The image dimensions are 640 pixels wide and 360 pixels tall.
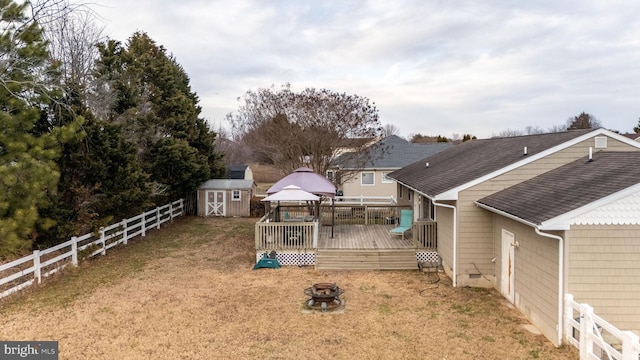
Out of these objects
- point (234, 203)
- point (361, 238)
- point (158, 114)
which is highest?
point (158, 114)

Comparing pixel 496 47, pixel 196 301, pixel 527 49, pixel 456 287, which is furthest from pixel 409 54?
pixel 196 301

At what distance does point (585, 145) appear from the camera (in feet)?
33.2

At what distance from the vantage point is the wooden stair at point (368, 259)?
41.6 feet

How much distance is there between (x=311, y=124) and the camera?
22516 millimetres

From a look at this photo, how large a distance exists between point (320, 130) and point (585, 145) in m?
14.4

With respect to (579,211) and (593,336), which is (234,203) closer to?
(579,211)

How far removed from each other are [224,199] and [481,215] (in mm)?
17796

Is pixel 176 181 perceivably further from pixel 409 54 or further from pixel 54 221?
Answer: pixel 409 54

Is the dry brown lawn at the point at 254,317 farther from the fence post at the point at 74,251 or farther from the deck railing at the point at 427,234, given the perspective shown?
the deck railing at the point at 427,234

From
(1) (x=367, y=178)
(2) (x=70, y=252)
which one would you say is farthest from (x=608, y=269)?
(1) (x=367, y=178)

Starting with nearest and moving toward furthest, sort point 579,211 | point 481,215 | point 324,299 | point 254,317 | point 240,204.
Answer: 1. point 579,211
2. point 254,317
3. point 324,299
4. point 481,215
5. point 240,204

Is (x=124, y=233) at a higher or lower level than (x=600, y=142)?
lower

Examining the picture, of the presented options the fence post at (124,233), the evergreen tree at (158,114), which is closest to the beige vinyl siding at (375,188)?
the evergreen tree at (158,114)

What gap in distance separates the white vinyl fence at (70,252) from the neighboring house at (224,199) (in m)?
4.18
